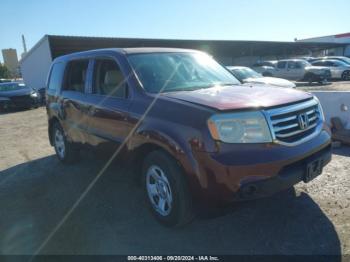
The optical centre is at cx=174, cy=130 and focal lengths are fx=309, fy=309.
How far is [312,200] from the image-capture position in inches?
140

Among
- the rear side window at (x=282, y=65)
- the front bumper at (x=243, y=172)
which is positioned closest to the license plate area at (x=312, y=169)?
the front bumper at (x=243, y=172)

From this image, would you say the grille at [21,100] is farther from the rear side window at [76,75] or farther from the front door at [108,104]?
the front door at [108,104]

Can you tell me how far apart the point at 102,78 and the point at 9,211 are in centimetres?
207

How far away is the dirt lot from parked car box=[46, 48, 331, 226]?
32 cm

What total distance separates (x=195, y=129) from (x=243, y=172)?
1.75 ft

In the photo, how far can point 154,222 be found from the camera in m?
3.40

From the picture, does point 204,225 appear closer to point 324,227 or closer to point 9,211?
point 324,227

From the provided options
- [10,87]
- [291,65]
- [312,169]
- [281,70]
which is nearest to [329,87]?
[291,65]

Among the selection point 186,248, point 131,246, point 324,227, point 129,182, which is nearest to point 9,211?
point 129,182

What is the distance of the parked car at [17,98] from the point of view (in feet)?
49.8

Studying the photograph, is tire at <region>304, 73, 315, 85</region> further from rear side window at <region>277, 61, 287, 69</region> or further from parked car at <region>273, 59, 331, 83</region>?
rear side window at <region>277, 61, 287, 69</region>

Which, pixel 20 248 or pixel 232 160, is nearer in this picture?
pixel 232 160

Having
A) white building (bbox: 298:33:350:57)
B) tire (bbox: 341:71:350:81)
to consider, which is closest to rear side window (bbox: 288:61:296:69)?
tire (bbox: 341:71:350:81)

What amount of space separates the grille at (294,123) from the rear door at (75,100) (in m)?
2.72
